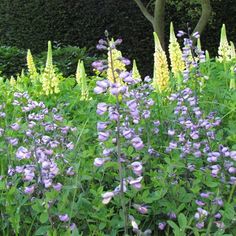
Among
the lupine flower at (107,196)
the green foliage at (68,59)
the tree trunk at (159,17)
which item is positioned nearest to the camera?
the lupine flower at (107,196)

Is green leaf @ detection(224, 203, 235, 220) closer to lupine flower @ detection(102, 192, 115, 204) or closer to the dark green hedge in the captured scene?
lupine flower @ detection(102, 192, 115, 204)

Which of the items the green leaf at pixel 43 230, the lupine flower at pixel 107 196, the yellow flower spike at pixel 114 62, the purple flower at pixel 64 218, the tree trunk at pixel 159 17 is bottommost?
the green leaf at pixel 43 230

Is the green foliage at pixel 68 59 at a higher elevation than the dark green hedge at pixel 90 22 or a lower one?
lower

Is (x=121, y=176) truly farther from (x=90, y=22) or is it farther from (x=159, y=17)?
(x=90, y=22)

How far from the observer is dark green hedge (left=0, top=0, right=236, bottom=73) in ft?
43.0

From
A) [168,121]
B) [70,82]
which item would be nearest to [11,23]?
[70,82]

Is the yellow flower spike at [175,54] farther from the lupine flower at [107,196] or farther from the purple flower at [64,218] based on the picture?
the lupine flower at [107,196]

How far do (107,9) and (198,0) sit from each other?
2384mm

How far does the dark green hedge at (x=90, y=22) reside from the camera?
1309 cm

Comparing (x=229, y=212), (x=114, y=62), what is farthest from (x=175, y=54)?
(x=229, y=212)

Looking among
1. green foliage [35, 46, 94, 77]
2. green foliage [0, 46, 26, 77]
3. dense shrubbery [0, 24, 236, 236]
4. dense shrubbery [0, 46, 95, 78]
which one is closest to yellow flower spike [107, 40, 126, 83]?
dense shrubbery [0, 24, 236, 236]

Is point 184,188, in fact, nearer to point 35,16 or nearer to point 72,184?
point 72,184

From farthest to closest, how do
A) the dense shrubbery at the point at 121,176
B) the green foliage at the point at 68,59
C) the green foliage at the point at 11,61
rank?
the green foliage at the point at 11,61 < the green foliage at the point at 68,59 < the dense shrubbery at the point at 121,176

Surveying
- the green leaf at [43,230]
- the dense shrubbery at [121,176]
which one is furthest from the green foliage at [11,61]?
the green leaf at [43,230]
